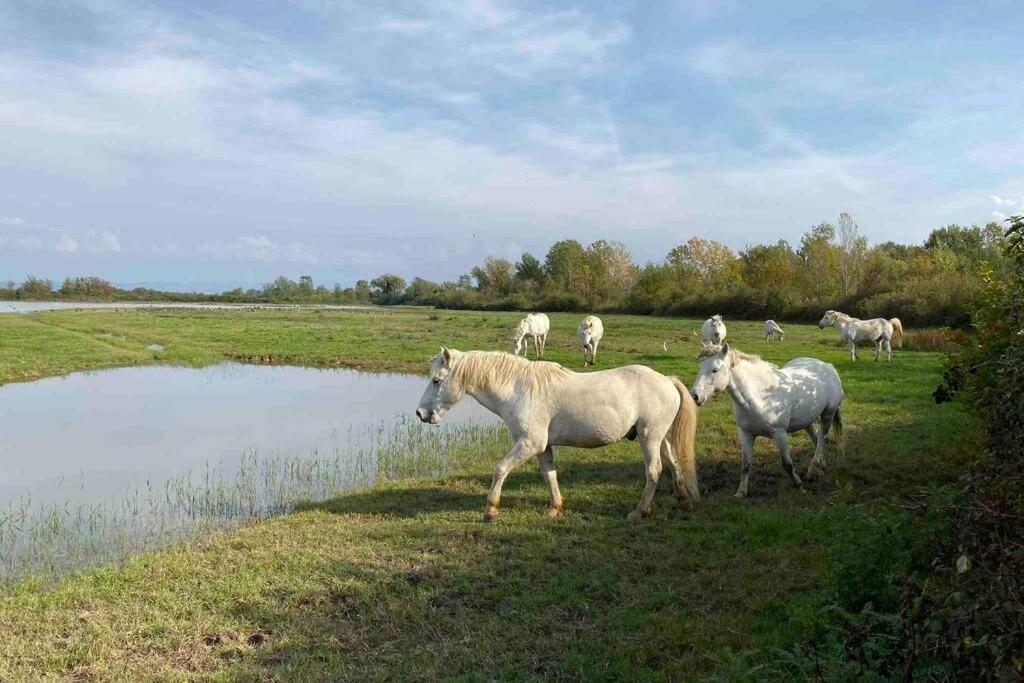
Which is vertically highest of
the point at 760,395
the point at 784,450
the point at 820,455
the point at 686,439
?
the point at 760,395

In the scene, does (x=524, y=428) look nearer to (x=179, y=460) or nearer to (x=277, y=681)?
(x=277, y=681)

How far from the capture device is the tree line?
3828cm

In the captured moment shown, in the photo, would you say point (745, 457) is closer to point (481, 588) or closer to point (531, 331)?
point (481, 588)

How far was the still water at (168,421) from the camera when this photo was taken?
1037cm

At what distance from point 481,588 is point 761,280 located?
57.9m

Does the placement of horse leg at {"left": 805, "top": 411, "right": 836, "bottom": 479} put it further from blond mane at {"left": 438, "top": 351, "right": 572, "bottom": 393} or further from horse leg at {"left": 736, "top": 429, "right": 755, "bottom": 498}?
blond mane at {"left": 438, "top": 351, "right": 572, "bottom": 393}

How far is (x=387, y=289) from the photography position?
124250 millimetres

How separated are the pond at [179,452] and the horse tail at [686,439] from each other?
14.0ft

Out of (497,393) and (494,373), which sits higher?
(494,373)

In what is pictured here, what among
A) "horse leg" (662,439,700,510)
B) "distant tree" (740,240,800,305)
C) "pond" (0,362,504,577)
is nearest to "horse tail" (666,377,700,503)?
"horse leg" (662,439,700,510)

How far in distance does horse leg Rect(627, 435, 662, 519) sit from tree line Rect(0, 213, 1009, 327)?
4236 millimetres

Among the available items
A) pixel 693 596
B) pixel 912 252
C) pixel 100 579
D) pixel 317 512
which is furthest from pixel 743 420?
pixel 912 252

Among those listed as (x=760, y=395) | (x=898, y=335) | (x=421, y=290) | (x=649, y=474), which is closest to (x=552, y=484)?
(x=649, y=474)

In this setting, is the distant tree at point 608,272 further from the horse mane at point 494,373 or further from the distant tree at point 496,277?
the horse mane at point 494,373
